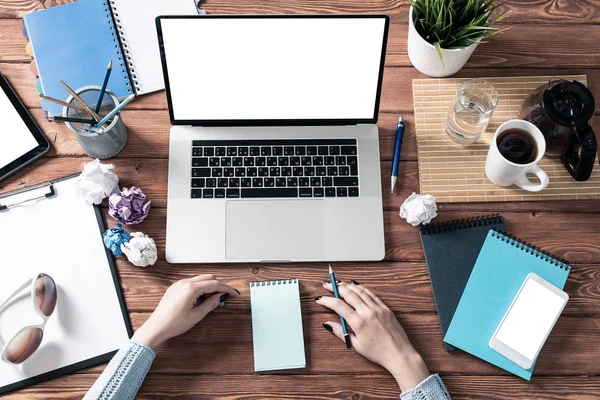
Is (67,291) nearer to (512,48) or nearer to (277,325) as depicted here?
(277,325)

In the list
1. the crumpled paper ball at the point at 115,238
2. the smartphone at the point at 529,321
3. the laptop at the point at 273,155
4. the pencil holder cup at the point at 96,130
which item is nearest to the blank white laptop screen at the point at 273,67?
the laptop at the point at 273,155

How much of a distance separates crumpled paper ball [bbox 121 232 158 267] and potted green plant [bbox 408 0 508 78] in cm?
65

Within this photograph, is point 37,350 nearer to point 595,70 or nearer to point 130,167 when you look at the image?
point 130,167

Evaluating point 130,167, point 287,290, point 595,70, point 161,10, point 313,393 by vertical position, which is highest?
point 161,10

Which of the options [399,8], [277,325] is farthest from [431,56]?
[277,325]

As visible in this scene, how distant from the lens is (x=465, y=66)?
1.14 meters

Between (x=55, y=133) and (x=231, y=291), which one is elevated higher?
(x=55, y=133)

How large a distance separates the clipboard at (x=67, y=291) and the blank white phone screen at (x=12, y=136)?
0.07 meters

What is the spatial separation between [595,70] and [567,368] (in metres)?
0.61

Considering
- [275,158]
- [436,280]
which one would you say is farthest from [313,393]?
[275,158]

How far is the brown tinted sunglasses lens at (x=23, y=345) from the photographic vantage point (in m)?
0.94

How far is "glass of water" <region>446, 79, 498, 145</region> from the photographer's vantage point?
3.52ft

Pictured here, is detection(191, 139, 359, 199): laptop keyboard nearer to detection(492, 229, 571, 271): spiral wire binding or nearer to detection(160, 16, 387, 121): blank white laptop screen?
detection(160, 16, 387, 121): blank white laptop screen

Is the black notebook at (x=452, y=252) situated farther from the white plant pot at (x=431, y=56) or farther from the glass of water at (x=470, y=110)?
the white plant pot at (x=431, y=56)
